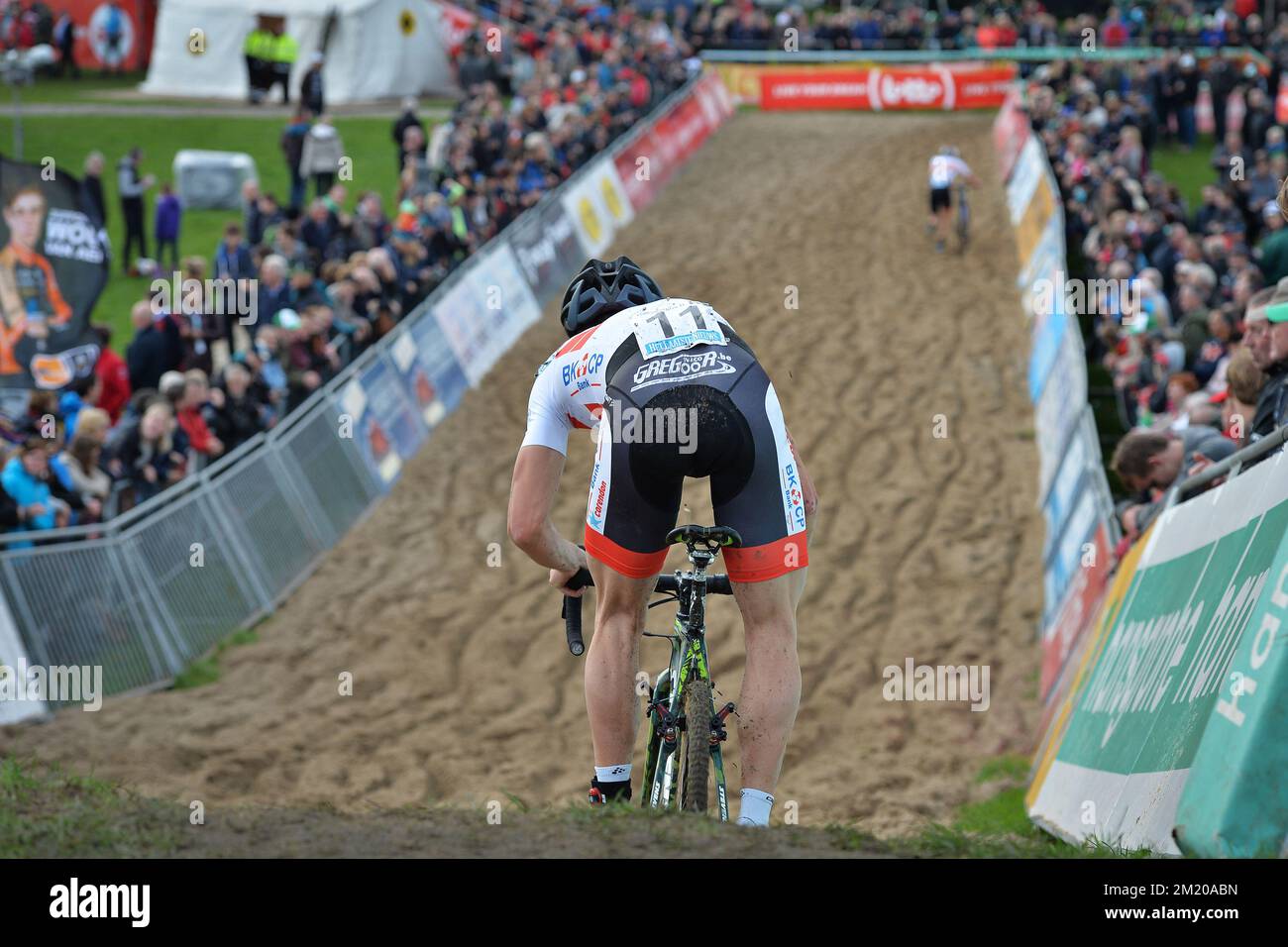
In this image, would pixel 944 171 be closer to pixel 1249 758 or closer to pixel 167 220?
pixel 167 220

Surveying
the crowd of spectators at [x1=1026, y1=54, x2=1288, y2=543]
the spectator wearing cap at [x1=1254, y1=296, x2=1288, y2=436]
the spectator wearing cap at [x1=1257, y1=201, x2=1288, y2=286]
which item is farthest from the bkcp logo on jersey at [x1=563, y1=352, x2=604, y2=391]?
the spectator wearing cap at [x1=1257, y1=201, x2=1288, y2=286]

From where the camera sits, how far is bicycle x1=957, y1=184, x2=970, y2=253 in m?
22.2

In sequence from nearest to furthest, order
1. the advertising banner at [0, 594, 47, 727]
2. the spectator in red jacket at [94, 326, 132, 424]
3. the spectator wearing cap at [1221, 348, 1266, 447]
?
the spectator wearing cap at [1221, 348, 1266, 447] < the advertising banner at [0, 594, 47, 727] < the spectator in red jacket at [94, 326, 132, 424]

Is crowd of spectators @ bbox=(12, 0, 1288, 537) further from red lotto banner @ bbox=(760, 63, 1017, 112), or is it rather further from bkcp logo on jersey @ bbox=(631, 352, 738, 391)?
bkcp logo on jersey @ bbox=(631, 352, 738, 391)

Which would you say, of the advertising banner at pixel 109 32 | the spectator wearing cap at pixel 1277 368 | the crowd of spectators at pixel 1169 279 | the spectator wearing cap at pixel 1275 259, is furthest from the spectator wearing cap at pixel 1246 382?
the advertising banner at pixel 109 32

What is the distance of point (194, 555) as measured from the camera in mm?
11117

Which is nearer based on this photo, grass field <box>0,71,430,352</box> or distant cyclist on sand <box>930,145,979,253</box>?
distant cyclist on sand <box>930,145,979,253</box>

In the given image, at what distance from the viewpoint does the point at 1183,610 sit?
610cm

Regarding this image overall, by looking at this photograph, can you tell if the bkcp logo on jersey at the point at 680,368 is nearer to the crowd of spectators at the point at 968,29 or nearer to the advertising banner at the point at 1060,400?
the advertising banner at the point at 1060,400

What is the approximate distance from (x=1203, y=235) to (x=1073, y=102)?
11.1m

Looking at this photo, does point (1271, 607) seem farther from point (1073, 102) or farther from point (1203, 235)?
point (1073, 102)

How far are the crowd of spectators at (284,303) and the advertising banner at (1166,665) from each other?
6668mm

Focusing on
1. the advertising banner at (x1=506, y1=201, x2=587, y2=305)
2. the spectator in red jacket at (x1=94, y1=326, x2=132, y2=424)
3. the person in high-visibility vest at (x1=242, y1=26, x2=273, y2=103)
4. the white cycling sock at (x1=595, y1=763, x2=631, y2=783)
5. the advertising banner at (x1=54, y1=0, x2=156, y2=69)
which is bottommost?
the white cycling sock at (x1=595, y1=763, x2=631, y2=783)

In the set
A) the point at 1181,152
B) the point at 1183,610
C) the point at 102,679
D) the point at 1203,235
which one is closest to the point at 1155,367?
the point at 1203,235
